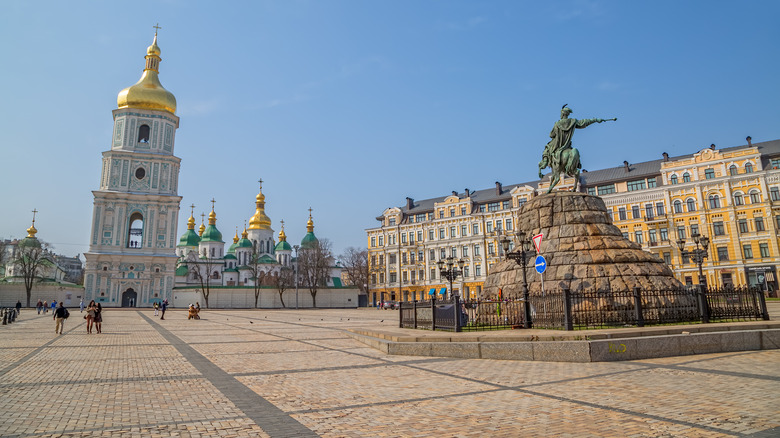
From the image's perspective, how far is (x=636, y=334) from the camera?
11.8 m

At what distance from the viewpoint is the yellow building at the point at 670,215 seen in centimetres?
4675

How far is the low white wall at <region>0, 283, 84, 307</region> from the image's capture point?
5731 centimetres

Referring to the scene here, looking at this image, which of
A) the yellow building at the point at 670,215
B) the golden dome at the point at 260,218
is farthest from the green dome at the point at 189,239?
the yellow building at the point at 670,215

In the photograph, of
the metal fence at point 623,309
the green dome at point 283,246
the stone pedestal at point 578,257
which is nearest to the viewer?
the metal fence at point 623,309

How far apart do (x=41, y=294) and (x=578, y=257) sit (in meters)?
65.3

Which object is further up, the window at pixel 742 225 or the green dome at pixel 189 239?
the green dome at pixel 189 239

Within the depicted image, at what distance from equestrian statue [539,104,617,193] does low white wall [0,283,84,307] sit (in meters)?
61.7

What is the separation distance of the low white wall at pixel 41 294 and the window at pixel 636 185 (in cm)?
6828

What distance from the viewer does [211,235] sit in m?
95.5

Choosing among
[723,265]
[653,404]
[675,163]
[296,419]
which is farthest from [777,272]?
[296,419]

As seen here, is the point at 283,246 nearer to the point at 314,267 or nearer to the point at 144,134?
the point at 314,267

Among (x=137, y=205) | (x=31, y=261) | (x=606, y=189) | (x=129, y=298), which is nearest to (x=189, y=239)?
(x=137, y=205)

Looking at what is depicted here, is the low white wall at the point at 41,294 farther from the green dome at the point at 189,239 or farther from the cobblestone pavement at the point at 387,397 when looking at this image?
the cobblestone pavement at the point at 387,397

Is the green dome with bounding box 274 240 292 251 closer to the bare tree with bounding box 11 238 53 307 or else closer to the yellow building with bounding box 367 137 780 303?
the yellow building with bounding box 367 137 780 303
